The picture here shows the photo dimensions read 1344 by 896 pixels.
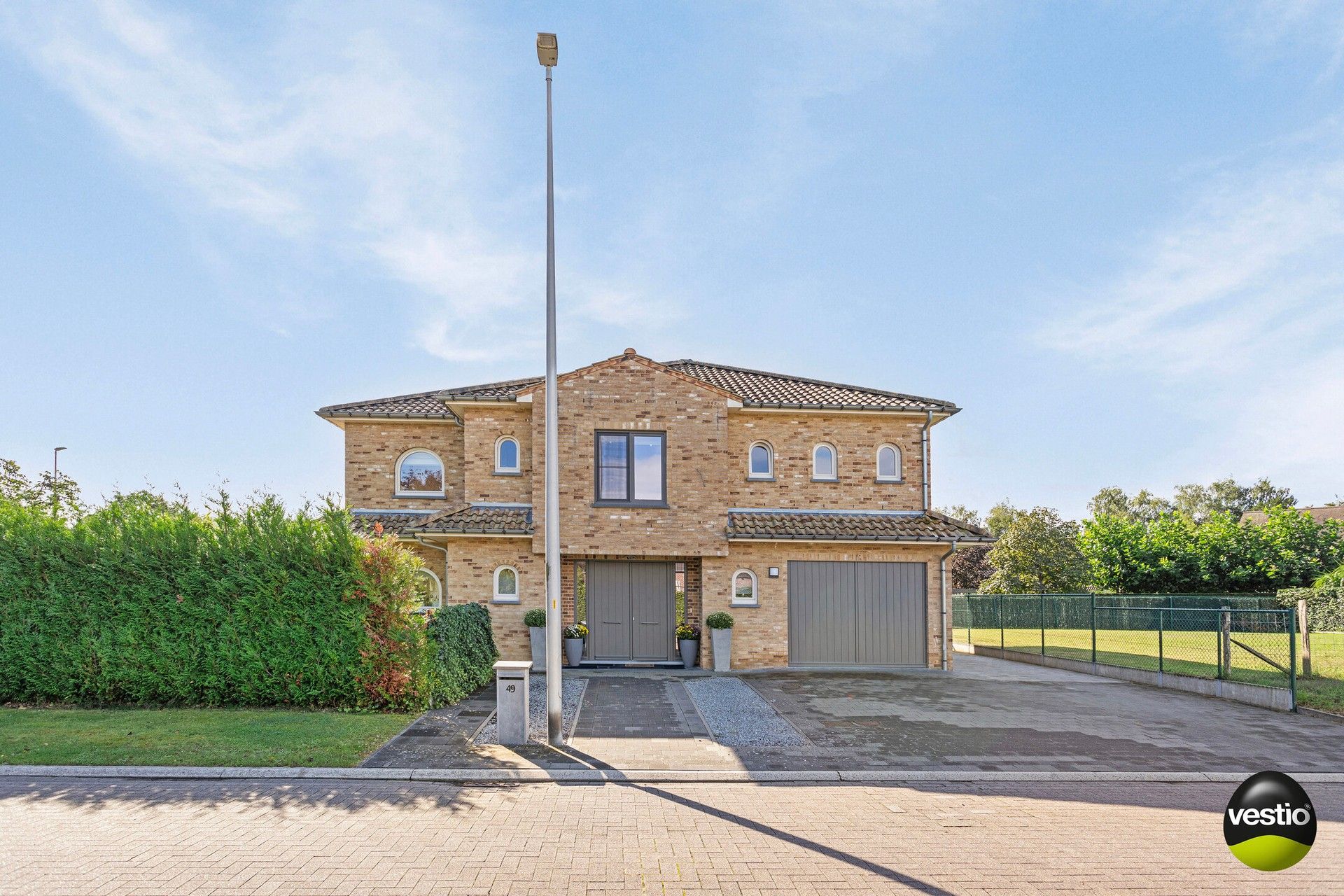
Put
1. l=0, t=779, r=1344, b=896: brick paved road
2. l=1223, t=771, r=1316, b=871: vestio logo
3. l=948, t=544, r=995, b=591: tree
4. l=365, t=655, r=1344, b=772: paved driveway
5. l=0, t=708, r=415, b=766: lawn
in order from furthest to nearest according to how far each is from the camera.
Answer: l=948, t=544, r=995, b=591: tree
l=365, t=655, r=1344, b=772: paved driveway
l=0, t=708, r=415, b=766: lawn
l=0, t=779, r=1344, b=896: brick paved road
l=1223, t=771, r=1316, b=871: vestio logo

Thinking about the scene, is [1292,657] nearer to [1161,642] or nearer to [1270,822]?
[1161,642]

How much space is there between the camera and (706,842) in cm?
644

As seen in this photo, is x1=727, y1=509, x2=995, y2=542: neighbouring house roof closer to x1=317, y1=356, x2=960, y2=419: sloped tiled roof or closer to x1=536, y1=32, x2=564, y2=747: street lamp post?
x1=317, y1=356, x2=960, y2=419: sloped tiled roof

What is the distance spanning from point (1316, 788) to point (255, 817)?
10.8m

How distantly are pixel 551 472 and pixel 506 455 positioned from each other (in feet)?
26.2

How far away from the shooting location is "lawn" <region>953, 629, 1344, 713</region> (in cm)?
1362

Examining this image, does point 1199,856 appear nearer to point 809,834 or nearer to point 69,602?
point 809,834

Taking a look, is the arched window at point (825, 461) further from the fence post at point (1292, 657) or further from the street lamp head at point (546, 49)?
the street lamp head at point (546, 49)

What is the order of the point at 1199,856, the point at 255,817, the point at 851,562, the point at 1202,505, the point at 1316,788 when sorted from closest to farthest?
the point at 1199,856
the point at 255,817
the point at 1316,788
the point at 851,562
the point at 1202,505

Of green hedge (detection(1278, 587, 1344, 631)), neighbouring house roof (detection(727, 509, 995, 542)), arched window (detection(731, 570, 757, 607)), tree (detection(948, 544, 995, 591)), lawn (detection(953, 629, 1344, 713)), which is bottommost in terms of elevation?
tree (detection(948, 544, 995, 591))

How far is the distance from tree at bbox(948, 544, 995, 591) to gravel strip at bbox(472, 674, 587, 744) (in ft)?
129

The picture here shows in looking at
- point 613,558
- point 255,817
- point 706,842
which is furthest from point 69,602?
point 706,842

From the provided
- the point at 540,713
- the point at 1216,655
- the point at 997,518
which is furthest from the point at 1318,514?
the point at 540,713

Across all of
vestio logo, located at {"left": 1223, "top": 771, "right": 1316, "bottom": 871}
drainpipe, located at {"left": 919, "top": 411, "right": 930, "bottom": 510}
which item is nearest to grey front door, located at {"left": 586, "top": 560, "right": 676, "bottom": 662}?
drainpipe, located at {"left": 919, "top": 411, "right": 930, "bottom": 510}
